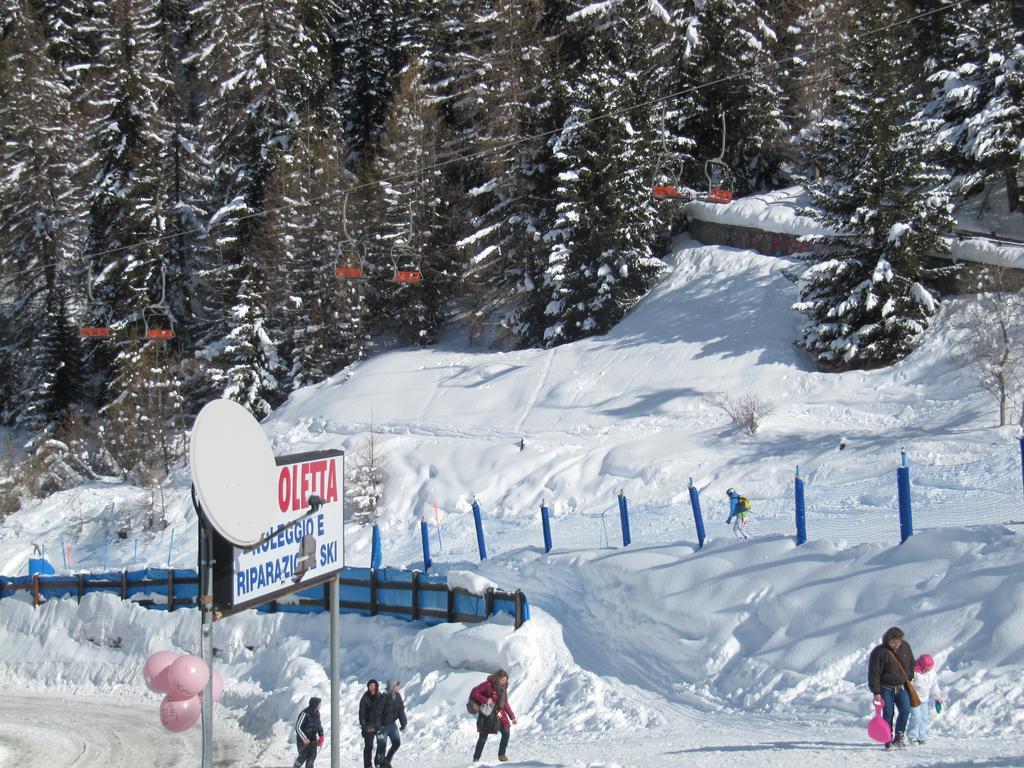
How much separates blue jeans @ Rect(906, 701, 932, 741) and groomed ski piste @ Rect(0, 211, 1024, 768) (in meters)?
0.15

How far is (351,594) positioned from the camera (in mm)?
16297

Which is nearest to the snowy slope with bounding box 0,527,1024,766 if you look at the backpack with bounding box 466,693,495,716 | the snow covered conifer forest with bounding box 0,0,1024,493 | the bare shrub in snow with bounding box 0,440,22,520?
the backpack with bounding box 466,693,495,716

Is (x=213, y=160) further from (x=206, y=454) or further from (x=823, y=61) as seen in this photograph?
(x=206, y=454)

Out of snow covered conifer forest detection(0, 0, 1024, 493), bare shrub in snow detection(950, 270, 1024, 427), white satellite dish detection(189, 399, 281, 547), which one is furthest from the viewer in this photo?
snow covered conifer forest detection(0, 0, 1024, 493)

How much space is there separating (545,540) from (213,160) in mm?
33558

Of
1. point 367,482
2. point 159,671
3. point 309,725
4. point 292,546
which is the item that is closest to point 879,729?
point 292,546

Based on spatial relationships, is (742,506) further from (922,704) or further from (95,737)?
(95,737)

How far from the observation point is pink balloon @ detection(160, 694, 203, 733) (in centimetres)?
755

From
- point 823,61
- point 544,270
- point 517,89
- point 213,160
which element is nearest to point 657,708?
point 544,270

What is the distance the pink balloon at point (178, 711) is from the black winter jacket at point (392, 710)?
3.57 m

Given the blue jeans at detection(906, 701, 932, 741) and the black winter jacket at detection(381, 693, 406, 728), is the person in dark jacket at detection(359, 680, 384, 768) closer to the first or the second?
the black winter jacket at detection(381, 693, 406, 728)

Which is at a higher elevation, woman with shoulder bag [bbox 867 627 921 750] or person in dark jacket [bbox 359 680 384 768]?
woman with shoulder bag [bbox 867 627 921 750]

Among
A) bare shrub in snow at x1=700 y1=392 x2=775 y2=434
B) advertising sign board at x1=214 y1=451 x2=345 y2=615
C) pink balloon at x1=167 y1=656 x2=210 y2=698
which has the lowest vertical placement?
pink balloon at x1=167 y1=656 x2=210 y2=698

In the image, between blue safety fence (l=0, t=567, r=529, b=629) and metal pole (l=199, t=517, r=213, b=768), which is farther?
blue safety fence (l=0, t=567, r=529, b=629)
